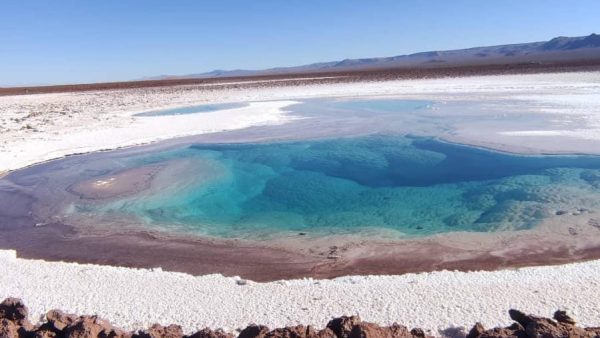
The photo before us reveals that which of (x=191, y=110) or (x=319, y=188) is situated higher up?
(x=191, y=110)

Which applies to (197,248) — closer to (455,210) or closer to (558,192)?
(455,210)

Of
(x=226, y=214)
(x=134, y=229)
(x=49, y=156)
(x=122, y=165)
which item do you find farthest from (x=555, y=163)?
(x=49, y=156)

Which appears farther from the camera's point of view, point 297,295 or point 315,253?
point 315,253

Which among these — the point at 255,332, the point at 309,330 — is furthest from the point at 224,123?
the point at 309,330

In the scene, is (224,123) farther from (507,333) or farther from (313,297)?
(507,333)

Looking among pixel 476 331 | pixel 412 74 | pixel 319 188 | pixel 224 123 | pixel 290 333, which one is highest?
pixel 412 74

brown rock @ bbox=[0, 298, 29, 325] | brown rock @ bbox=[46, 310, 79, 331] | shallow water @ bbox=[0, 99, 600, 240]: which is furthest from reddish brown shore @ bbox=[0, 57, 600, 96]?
brown rock @ bbox=[0, 298, 29, 325]

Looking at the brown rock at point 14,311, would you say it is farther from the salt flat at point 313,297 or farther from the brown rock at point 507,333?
the brown rock at point 507,333

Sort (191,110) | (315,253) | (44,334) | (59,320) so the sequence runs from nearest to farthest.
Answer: (44,334) < (59,320) < (315,253) < (191,110)
